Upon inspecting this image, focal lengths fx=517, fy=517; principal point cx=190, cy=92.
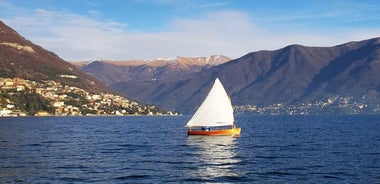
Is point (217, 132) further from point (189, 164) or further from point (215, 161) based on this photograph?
point (189, 164)

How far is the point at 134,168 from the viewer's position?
5534cm

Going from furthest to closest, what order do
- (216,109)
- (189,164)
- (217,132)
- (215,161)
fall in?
(217,132) < (216,109) < (215,161) < (189,164)

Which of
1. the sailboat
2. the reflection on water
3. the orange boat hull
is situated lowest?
the reflection on water

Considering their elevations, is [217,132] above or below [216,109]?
below

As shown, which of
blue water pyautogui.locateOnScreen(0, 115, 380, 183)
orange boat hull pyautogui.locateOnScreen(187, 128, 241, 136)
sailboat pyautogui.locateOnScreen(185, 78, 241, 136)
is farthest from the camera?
orange boat hull pyautogui.locateOnScreen(187, 128, 241, 136)

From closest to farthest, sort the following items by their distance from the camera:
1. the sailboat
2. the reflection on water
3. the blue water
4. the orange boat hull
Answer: the blue water < the reflection on water < the sailboat < the orange boat hull

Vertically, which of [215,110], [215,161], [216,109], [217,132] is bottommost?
[215,161]

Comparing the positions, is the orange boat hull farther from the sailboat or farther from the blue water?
the blue water

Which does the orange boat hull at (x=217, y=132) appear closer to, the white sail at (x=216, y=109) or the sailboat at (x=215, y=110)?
the sailboat at (x=215, y=110)

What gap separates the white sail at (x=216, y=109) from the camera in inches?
4200

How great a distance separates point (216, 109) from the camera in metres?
108

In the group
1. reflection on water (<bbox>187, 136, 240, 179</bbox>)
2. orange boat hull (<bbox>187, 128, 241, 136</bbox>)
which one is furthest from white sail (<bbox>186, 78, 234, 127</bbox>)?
reflection on water (<bbox>187, 136, 240, 179</bbox>)

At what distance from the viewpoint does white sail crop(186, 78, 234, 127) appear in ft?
350

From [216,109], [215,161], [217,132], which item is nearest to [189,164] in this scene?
[215,161]
